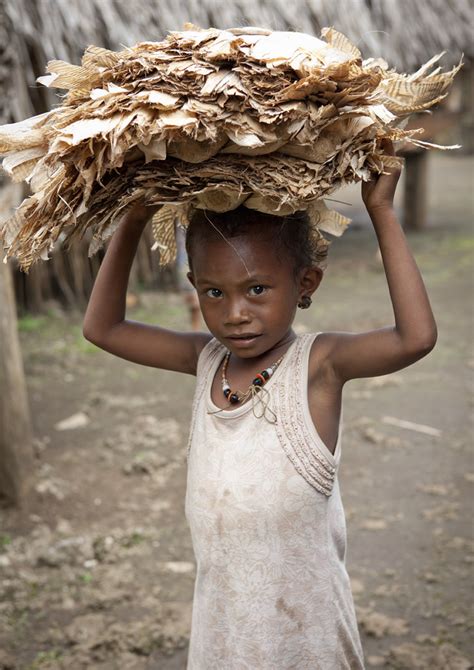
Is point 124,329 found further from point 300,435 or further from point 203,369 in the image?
point 300,435

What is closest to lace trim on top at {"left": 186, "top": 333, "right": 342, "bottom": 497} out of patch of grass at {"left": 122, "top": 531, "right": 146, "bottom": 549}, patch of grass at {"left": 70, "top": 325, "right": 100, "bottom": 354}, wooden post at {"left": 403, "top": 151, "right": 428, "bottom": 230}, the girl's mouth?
the girl's mouth

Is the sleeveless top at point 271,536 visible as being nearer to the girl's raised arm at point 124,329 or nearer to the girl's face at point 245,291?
the girl's face at point 245,291

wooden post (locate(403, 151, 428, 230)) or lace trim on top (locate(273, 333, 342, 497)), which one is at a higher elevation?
wooden post (locate(403, 151, 428, 230))

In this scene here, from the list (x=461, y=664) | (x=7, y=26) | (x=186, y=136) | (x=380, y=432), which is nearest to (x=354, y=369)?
(x=186, y=136)

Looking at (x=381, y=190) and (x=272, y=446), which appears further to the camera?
(x=272, y=446)

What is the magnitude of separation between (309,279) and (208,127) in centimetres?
51

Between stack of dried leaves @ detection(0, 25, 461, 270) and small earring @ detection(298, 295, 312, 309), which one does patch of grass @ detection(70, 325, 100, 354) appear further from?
stack of dried leaves @ detection(0, 25, 461, 270)

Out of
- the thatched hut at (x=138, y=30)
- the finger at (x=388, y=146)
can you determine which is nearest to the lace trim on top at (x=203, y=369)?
the finger at (x=388, y=146)

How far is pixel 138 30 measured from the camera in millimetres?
5793

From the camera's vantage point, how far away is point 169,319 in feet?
21.3

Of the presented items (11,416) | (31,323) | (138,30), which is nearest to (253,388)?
(11,416)

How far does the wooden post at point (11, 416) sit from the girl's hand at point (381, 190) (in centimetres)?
227

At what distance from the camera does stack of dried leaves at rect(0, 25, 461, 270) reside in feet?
4.84

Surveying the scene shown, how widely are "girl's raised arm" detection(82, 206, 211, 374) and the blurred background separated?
386 millimetres
